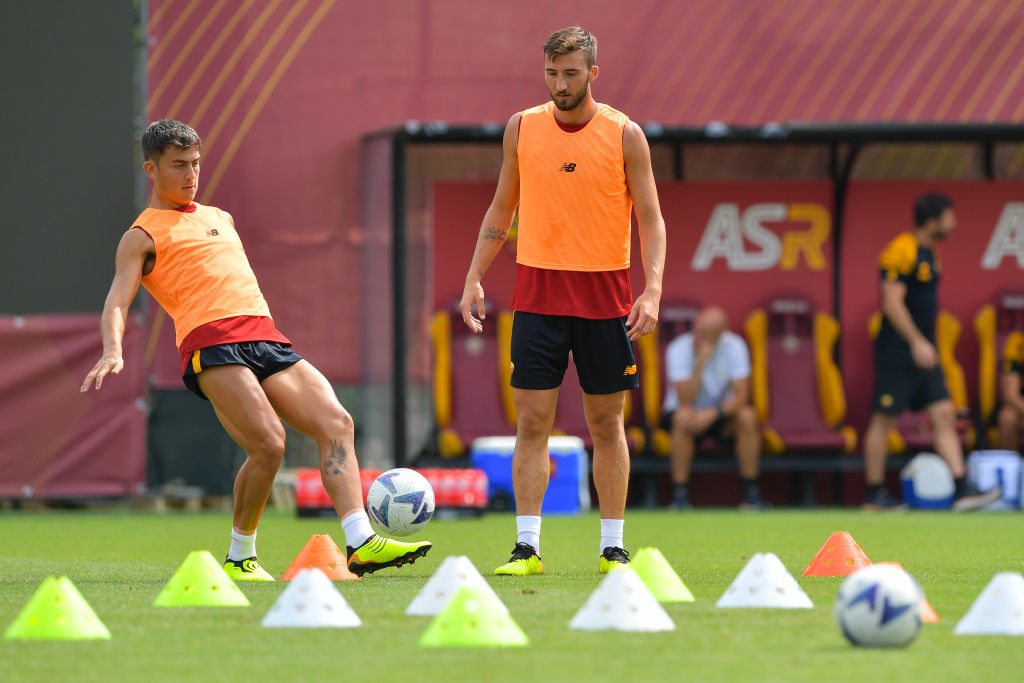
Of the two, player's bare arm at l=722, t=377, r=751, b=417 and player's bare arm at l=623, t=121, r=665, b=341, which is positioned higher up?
player's bare arm at l=623, t=121, r=665, b=341

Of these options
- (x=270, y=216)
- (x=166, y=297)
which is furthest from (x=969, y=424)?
(x=166, y=297)

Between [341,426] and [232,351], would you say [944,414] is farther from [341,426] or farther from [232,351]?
[232,351]

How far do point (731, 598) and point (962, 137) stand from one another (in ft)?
31.2

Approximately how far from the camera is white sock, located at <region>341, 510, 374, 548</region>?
646cm

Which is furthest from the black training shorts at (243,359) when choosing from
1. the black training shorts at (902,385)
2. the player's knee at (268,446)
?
the black training shorts at (902,385)

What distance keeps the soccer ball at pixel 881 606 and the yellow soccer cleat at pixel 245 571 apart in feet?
9.70

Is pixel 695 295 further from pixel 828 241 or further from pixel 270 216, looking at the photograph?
pixel 270 216

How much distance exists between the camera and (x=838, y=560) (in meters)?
6.55

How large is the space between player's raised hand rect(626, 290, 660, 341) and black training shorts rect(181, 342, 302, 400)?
1363 millimetres

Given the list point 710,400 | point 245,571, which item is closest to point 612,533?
point 245,571

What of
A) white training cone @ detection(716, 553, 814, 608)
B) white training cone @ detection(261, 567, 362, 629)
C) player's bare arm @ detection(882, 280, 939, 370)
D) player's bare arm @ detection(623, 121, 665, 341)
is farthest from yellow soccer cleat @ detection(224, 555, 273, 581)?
player's bare arm @ detection(882, 280, 939, 370)

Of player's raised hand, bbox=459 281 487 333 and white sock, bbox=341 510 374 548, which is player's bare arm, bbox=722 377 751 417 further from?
white sock, bbox=341 510 374 548

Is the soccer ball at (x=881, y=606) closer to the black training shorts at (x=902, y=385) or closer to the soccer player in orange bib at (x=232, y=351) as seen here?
the soccer player in orange bib at (x=232, y=351)

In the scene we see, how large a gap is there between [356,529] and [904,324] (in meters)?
7.57
